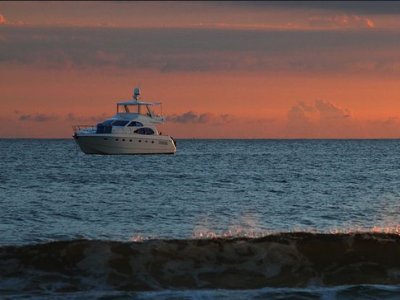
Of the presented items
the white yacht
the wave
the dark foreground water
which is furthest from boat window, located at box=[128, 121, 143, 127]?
the wave

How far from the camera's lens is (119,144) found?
279 ft

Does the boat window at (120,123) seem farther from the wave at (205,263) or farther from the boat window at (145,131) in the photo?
the wave at (205,263)

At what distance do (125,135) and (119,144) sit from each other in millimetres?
1237

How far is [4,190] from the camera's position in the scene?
43.0m

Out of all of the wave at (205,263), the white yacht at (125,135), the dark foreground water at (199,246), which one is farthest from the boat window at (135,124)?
the wave at (205,263)

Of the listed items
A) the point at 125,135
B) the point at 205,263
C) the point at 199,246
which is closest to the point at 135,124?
the point at 125,135

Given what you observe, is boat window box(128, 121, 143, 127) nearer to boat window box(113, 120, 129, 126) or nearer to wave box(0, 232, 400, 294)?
boat window box(113, 120, 129, 126)

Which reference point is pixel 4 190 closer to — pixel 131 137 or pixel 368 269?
pixel 368 269

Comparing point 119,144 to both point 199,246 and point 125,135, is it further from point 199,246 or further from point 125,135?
point 199,246

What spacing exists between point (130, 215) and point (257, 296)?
16063mm

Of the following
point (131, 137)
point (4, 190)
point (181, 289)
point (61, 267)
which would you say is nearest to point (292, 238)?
point (181, 289)

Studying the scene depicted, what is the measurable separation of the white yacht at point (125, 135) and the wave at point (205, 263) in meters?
67.0

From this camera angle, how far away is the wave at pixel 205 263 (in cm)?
1524

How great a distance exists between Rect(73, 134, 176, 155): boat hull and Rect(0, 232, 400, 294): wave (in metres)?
67.2
